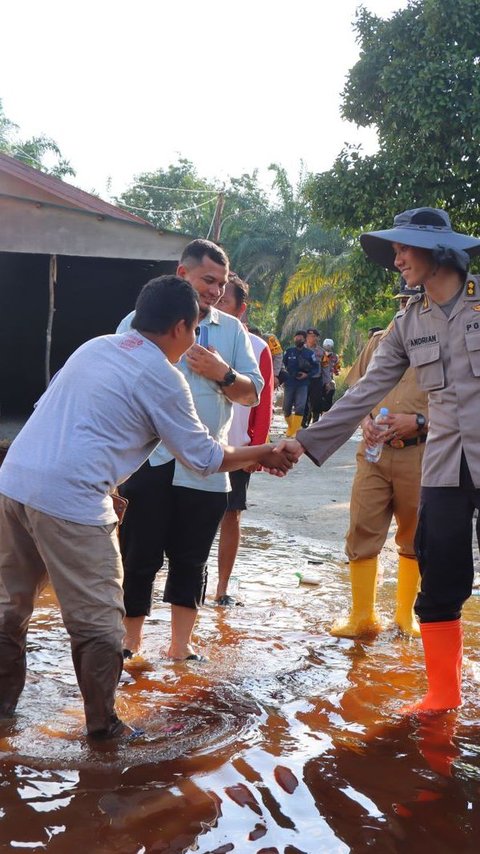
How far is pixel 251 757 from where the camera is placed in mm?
3369

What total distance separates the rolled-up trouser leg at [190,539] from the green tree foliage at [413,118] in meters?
11.3

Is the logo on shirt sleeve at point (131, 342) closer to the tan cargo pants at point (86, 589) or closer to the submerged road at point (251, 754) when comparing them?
the tan cargo pants at point (86, 589)

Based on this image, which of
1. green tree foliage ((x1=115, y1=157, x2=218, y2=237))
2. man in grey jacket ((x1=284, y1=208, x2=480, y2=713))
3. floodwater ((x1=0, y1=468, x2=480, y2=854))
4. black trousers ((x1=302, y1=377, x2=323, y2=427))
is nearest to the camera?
floodwater ((x1=0, y1=468, x2=480, y2=854))

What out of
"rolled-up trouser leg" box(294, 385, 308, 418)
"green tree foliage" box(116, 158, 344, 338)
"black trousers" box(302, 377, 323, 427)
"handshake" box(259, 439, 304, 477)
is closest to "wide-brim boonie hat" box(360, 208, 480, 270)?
"handshake" box(259, 439, 304, 477)

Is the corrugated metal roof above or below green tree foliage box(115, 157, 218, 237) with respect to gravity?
below

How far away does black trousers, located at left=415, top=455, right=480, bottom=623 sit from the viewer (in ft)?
12.6

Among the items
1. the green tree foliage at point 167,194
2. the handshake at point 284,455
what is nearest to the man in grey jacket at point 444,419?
the handshake at point 284,455

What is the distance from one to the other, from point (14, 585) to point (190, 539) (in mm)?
1146

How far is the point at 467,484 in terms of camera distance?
12.5 ft

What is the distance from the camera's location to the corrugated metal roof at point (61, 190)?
495 inches

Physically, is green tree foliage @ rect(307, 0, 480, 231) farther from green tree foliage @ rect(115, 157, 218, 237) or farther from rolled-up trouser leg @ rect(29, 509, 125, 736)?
green tree foliage @ rect(115, 157, 218, 237)

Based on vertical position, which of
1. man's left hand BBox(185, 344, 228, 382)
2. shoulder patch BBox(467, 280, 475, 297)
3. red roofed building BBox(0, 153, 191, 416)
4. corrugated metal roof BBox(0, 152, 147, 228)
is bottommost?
man's left hand BBox(185, 344, 228, 382)

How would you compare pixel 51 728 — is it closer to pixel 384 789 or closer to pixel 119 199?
pixel 384 789

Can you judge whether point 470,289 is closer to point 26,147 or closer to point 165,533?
point 165,533
